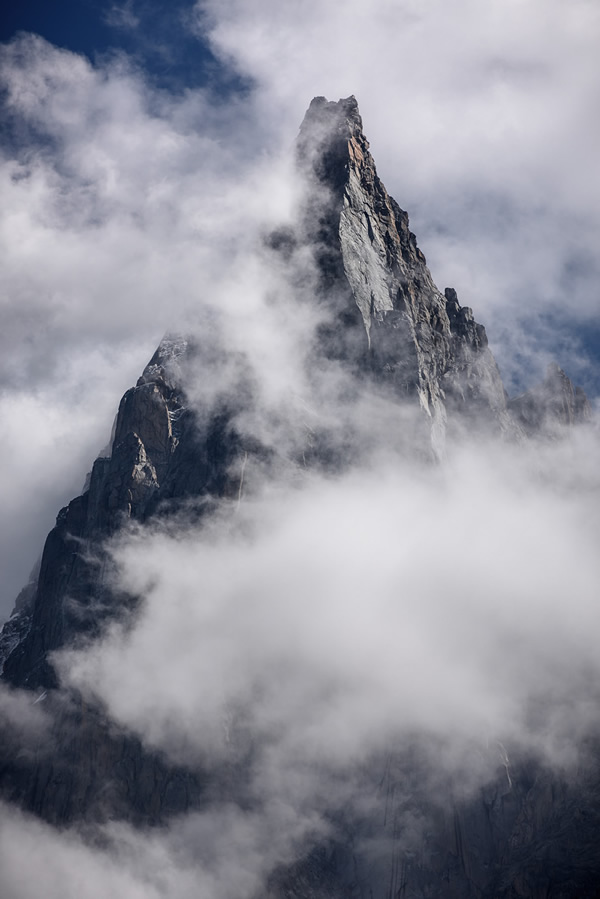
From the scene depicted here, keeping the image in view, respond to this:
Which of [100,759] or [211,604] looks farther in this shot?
[211,604]

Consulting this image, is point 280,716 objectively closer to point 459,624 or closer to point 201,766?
point 201,766

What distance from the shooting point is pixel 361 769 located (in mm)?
170250

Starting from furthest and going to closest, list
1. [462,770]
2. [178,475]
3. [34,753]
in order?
[178,475], [34,753], [462,770]

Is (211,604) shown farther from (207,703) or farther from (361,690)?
(361,690)

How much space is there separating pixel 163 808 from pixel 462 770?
52709 millimetres

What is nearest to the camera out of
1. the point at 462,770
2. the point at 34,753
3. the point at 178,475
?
the point at 462,770

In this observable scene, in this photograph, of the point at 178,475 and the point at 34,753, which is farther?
the point at 178,475

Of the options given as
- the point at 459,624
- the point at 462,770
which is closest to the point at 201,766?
the point at 462,770

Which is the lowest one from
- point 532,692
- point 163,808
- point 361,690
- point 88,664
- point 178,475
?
point 163,808

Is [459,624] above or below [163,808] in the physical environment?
above

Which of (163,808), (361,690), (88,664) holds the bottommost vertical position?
(163,808)

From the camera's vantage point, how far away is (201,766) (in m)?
167

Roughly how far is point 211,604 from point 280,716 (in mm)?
25899

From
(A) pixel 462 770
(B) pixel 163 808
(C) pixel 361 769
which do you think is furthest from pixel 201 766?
(A) pixel 462 770
